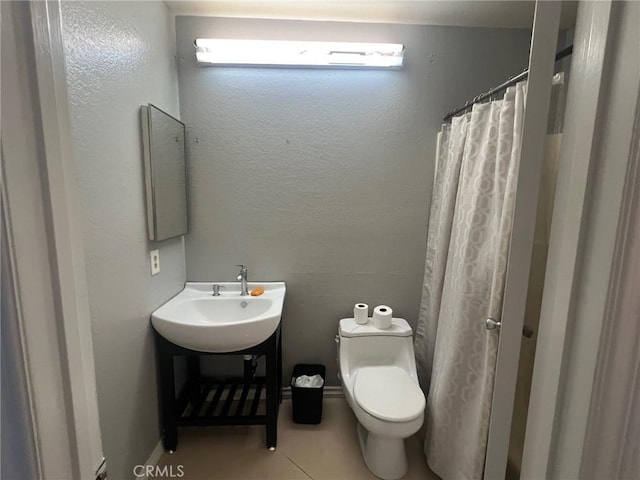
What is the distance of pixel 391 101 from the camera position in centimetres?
191

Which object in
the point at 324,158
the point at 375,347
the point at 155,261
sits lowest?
the point at 375,347

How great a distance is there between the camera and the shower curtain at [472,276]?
4.01 feet

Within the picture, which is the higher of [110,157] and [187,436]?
[110,157]

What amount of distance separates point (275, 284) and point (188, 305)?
532 millimetres

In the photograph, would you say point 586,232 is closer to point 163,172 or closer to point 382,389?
point 382,389

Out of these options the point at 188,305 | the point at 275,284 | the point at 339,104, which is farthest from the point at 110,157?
the point at 339,104

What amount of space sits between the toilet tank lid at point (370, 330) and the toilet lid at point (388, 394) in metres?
0.20

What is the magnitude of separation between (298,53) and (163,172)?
1.00 metres

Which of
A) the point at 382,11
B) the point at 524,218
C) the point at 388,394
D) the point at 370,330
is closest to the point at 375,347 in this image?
the point at 370,330

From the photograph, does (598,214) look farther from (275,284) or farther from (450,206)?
(275,284)

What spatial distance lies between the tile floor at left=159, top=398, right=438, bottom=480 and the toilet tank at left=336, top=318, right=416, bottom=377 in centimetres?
43

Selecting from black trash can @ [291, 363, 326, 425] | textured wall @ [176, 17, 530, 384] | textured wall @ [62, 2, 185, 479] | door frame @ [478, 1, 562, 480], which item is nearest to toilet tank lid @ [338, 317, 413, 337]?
textured wall @ [176, 17, 530, 384]

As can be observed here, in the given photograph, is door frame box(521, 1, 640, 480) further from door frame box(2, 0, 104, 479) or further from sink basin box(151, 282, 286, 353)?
sink basin box(151, 282, 286, 353)

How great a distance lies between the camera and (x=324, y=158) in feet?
6.38
